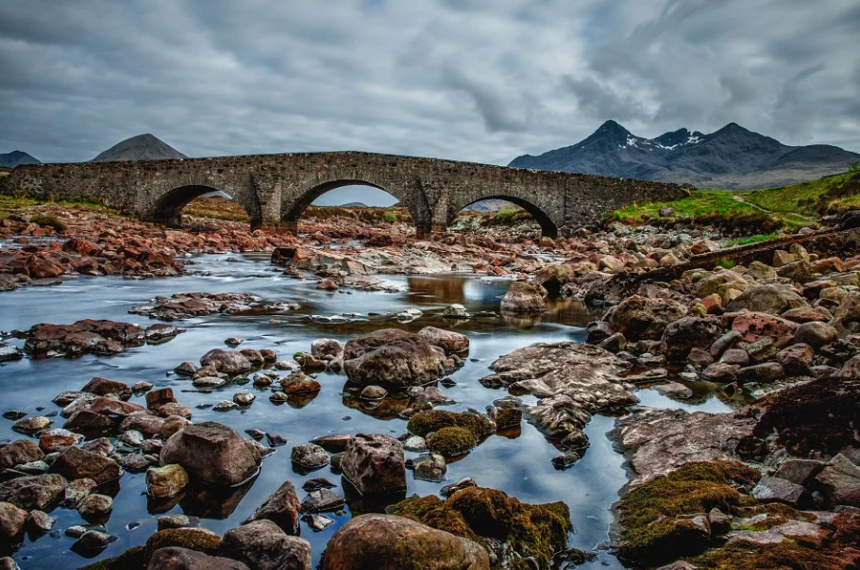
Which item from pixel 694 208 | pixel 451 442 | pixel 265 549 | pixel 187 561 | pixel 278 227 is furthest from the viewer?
pixel 278 227

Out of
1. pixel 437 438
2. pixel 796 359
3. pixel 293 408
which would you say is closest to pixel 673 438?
pixel 437 438

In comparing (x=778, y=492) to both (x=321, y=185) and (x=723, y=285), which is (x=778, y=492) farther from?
(x=321, y=185)

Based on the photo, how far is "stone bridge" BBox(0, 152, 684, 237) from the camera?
3225 centimetres

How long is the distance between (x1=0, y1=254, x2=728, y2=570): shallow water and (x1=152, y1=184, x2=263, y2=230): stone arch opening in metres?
20.8

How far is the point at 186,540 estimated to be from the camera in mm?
2756

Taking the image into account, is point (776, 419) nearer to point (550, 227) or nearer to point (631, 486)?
point (631, 486)

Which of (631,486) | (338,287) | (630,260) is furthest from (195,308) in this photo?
(630,260)

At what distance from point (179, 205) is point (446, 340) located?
34.9 meters

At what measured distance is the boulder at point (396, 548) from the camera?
2383 millimetres

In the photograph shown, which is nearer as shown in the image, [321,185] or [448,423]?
[448,423]

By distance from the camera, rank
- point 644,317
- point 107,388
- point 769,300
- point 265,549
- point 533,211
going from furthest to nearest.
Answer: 1. point 533,211
2. point 644,317
3. point 769,300
4. point 107,388
5. point 265,549

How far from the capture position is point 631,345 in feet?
25.4

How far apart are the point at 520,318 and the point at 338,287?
5.51 meters

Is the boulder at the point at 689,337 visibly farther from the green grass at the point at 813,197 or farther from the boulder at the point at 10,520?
the green grass at the point at 813,197
